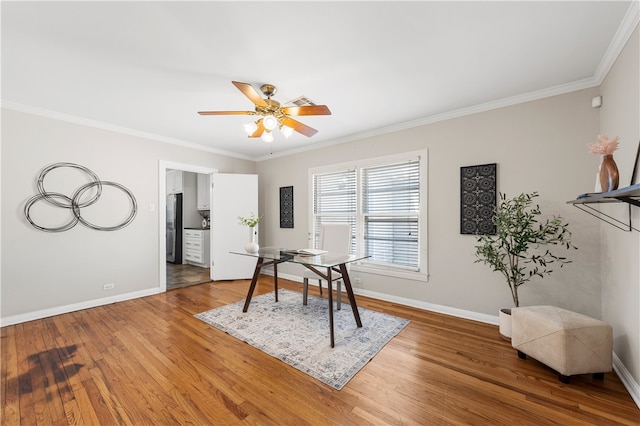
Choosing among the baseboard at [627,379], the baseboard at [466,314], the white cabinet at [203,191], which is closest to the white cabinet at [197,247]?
the white cabinet at [203,191]

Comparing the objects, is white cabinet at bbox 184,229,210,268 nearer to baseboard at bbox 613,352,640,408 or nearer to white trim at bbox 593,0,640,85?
baseboard at bbox 613,352,640,408

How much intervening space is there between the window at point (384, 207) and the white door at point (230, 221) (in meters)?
1.60

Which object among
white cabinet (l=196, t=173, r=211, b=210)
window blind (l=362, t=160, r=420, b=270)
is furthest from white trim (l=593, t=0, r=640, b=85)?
white cabinet (l=196, t=173, r=211, b=210)

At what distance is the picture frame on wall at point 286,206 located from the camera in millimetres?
4750

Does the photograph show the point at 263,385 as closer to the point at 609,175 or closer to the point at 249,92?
the point at 249,92

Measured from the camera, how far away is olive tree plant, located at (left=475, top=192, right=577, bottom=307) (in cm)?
232

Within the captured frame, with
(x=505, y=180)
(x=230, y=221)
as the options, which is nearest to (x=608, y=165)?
(x=505, y=180)

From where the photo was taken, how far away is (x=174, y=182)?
6551mm

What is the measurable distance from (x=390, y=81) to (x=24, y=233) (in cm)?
430

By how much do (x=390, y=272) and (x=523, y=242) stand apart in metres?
1.59

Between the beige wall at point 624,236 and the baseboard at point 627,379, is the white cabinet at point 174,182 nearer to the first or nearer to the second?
the beige wall at point 624,236

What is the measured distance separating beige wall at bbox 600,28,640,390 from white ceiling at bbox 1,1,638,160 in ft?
0.67

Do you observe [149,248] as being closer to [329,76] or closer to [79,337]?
[79,337]

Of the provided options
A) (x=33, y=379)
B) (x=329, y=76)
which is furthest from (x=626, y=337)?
(x=33, y=379)
